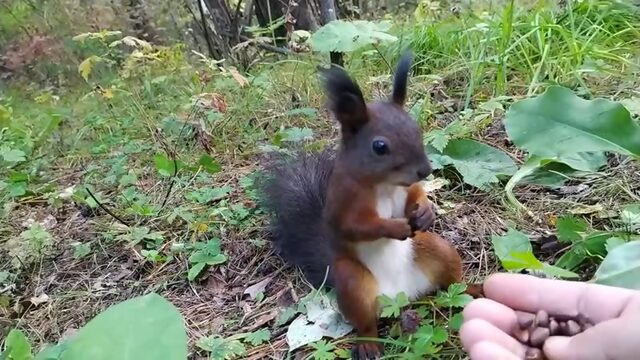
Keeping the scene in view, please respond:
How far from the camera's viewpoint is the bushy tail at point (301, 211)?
1.90 m

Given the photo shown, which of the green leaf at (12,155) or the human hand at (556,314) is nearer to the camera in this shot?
the human hand at (556,314)

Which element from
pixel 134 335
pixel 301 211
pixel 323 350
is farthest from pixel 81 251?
pixel 134 335

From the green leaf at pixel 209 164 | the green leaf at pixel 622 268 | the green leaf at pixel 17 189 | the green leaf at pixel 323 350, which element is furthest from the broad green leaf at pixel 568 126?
the green leaf at pixel 17 189

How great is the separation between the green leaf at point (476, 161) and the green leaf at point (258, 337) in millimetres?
745

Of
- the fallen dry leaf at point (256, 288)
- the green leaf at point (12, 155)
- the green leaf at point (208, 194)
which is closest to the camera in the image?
the fallen dry leaf at point (256, 288)

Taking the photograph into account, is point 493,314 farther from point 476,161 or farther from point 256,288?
point 476,161

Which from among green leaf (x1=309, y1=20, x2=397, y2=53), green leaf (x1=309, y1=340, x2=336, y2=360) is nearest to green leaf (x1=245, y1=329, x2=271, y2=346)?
green leaf (x1=309, y1=340, x2=336, y2=360)

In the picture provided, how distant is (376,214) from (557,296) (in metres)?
0.40

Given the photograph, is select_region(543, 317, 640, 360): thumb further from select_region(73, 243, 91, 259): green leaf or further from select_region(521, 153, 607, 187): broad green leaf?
select_region(73, 243, 91, 259): green leaf

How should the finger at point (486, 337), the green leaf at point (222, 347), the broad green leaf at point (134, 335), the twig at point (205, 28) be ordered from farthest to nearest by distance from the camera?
1. the twig at point (205, 28)
2. the green leaf at point (222, 347)
3. the finger at point (486, 337)
4. the broad green leaf at point (134, 335)

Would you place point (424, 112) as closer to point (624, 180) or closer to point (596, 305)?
point (624, 180)

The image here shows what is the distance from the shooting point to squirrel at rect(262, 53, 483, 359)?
1570 mm

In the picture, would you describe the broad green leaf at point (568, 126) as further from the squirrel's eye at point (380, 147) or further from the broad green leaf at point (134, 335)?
the broad green leaf at point (134, 335)

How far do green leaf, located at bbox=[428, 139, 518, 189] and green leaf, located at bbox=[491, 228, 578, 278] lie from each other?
29 centimetres
